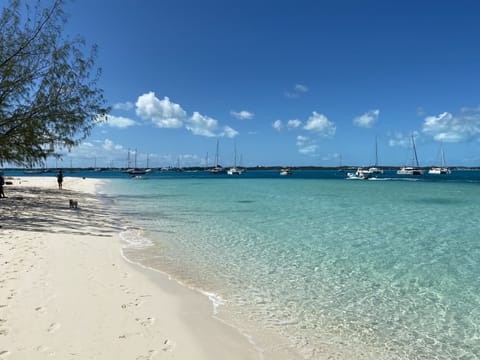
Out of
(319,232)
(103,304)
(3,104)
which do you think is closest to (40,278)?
(103,304)

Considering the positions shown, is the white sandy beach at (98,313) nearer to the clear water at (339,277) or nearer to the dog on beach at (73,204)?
the clear water at (339,277)

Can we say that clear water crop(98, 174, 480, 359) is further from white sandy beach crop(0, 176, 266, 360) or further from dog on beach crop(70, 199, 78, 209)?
dog on beach crop(70, 199, 78, 209)

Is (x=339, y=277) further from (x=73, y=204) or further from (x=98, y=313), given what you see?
(x=73, y=204)

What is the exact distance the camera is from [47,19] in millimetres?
16469

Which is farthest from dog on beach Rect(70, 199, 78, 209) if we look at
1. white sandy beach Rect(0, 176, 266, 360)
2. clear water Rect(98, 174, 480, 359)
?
white sandy beach Rect(0, 176, 266, 360)

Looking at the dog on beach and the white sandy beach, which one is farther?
the dog on beach

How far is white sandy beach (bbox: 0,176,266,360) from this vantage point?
4219mm

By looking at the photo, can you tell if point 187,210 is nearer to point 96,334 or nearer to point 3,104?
point 3,104

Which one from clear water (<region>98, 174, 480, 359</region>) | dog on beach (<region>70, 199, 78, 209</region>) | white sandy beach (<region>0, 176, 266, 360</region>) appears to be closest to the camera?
white sandy beach (<region>0, 176, 266, 360</region>)

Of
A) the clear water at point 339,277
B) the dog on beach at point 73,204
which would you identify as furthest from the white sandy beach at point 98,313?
the dog on beach at point 73,204

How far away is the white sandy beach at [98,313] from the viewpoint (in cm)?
422

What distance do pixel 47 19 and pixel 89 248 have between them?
1318cm

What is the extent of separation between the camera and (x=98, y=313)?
5.24 m

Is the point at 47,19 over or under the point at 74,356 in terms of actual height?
over
